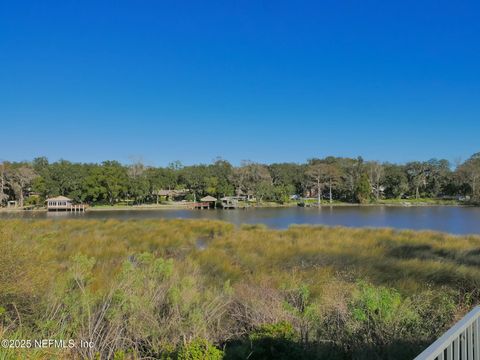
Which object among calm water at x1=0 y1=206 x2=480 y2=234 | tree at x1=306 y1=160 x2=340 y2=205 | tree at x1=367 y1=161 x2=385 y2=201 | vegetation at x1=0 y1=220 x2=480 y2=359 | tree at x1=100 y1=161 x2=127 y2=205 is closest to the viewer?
vegetation at x1=0 y1=220 x2=480 y2=359

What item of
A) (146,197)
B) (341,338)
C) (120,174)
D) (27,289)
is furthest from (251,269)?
(146,197)

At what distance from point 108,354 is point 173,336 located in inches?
25.2

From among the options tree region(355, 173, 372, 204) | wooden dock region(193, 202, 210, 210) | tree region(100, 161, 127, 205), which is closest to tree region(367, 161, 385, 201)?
tree region(355, 173, 372, 204)

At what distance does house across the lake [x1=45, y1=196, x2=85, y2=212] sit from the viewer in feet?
180

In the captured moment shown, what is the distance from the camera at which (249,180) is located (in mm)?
A: 68562

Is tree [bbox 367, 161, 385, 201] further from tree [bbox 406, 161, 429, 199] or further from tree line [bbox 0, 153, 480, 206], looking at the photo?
tree [bbox 406, 161, 429, 199]

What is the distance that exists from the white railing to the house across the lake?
5815 cm

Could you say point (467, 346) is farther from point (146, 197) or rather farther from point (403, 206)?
point (146, 197)

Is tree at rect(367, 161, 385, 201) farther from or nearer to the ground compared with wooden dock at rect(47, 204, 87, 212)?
farther from the ground

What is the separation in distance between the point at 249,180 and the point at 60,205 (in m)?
29.9

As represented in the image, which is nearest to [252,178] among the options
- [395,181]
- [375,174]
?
[375,174]

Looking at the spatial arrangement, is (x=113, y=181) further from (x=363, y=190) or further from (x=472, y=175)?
(x=472, y=175)

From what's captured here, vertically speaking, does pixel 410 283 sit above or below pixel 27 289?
below

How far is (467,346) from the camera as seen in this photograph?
6.34 ft
